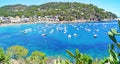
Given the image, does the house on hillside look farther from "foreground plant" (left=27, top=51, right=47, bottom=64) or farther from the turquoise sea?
"foreground plant" (left=27, top=51, right=47, bottom=64)

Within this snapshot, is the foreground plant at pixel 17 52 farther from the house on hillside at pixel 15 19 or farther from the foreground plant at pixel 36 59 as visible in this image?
the house on hillside at pixel 15 19

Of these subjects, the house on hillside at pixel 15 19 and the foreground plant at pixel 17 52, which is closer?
the foreground plant at pixel 17 52

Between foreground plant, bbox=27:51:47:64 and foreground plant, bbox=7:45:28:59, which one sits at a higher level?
foreground plant, bbox=27:51:47:64

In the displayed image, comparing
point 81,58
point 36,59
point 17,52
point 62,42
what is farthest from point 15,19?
point 81,58

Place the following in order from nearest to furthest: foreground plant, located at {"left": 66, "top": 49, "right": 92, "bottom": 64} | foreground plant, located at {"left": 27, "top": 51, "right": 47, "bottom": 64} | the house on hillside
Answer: foreground plant, located at {"left": 66, "top": 49, "right": 92, "bottom": 64} < foreground plant, located at {"left": 27, "top": 51, "right": 47, "bottom": 64} < the house on hillside

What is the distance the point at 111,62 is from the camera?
1.87m

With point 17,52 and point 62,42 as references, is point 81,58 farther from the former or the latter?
point 62,42

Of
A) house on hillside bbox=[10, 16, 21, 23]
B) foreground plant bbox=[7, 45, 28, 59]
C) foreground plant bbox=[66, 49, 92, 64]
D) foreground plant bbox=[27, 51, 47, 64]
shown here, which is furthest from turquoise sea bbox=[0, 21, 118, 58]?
house on hillside bbox=[10, 16, 21, 23]

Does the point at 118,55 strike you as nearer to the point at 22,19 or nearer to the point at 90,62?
the point at 90,62

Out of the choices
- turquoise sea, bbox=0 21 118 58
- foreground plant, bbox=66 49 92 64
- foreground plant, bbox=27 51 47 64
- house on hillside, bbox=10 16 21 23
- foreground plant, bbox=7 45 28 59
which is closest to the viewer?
foreground plant, bbox=66 49 92 64

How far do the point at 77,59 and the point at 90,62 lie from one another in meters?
0.10

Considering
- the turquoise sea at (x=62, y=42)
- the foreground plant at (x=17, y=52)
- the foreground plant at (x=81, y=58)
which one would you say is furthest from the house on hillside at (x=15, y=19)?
the foreground plant at (x=81, y=58)

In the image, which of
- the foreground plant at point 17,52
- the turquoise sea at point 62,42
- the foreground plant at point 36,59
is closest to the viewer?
the foreground plant at point 36,59

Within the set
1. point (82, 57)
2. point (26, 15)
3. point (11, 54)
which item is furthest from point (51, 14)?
point (82, 57)
